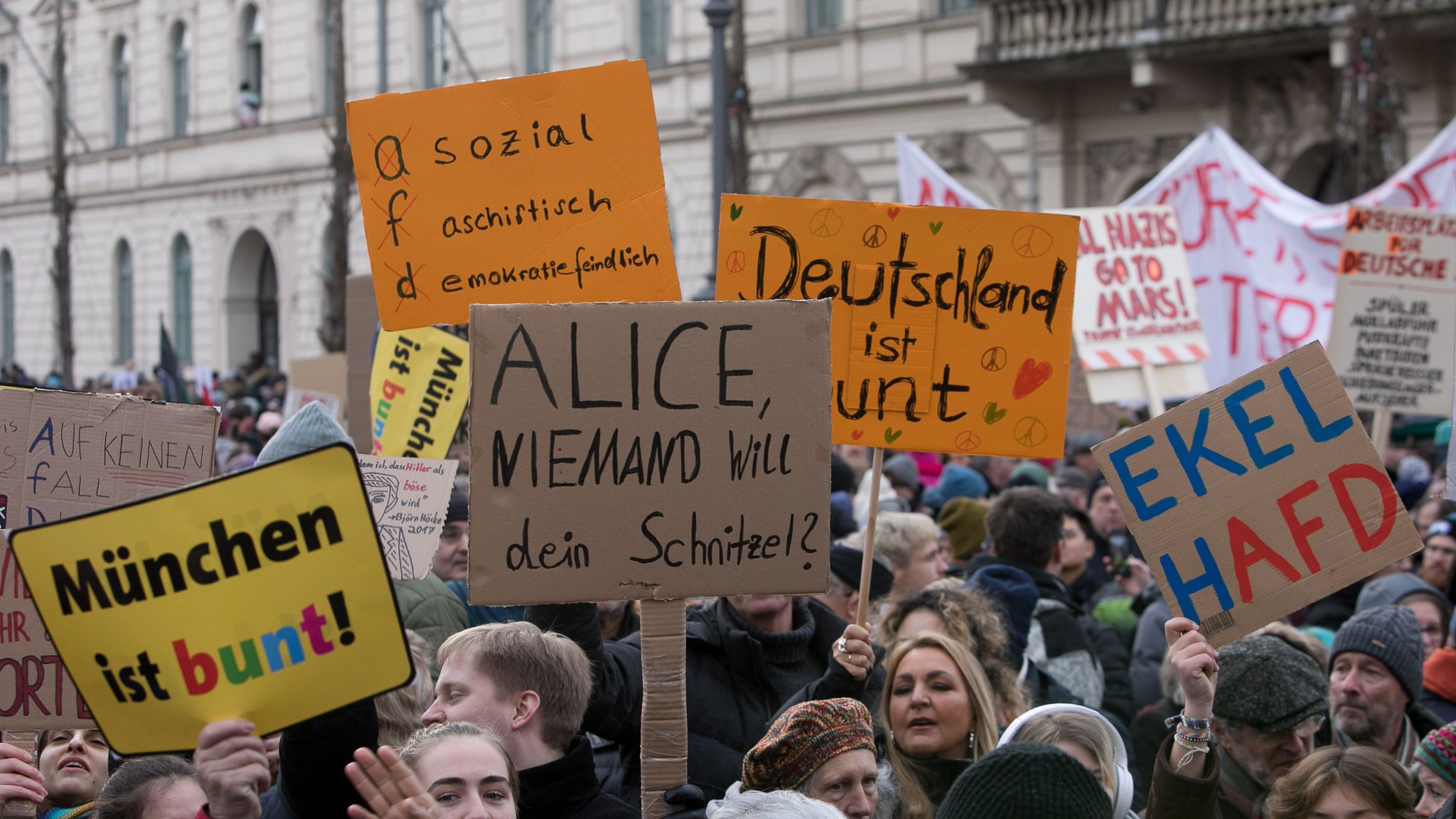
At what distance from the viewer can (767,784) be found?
3.20 metres

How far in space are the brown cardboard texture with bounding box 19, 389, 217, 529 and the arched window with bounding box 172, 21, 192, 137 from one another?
31907mm

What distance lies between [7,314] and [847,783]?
40.1 meters

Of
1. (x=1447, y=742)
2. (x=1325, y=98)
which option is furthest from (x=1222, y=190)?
(x=1447, y=742)

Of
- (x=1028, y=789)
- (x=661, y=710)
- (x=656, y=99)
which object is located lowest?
(x=661, y=710)

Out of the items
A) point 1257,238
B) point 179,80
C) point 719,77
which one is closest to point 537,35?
point 179,80

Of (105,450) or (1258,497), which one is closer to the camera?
(1258,497)

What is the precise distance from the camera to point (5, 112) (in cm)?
3997

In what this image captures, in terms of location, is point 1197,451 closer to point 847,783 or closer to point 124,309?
point 847,783

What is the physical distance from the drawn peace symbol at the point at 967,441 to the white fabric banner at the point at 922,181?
8.73 meters

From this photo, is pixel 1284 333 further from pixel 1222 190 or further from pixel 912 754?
pixel 912 754

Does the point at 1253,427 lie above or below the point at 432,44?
below

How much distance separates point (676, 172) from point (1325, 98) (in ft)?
32.1

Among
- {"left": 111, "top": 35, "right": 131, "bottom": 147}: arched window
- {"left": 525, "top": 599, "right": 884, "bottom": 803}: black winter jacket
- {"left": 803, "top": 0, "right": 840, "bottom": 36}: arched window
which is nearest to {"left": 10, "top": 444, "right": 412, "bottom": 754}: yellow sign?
{"left": 525, "top": 599, "right": 884, "bottom": 803}: black winter jacket

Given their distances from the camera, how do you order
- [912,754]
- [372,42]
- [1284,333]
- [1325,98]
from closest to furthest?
[912,754]
[1284,333]
[1325,98]
[372,42]
